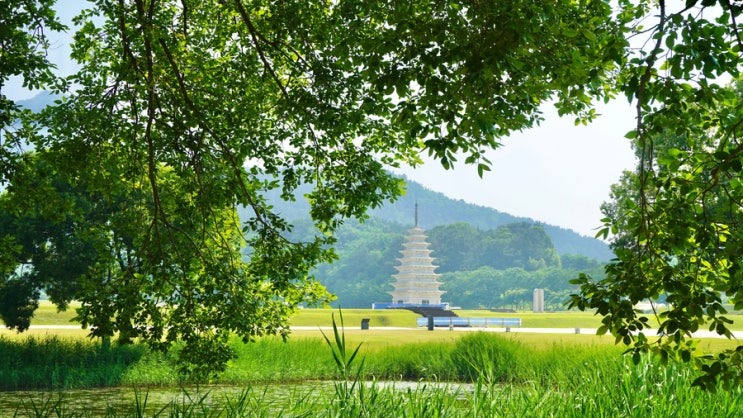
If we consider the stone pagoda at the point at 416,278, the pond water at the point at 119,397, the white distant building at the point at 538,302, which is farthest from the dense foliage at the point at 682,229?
the white distant building at the point at 538,302

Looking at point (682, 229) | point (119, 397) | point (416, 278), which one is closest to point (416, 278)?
point (416, 278)

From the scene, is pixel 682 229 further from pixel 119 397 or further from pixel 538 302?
pixel 538 302

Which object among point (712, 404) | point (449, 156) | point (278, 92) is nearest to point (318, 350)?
point (278, 92)

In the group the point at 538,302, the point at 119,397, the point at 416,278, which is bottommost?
the point at 119,397

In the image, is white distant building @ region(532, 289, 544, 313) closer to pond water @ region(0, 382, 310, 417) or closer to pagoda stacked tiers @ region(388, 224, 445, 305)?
pagoda stacked tiers @ region(388, 224, 445, 305)

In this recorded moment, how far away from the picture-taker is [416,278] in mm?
75938

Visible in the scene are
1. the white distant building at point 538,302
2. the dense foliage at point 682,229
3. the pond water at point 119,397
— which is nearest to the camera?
the dense foliage at point 682,229

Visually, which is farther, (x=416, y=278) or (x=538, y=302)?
(x=538, y=302)

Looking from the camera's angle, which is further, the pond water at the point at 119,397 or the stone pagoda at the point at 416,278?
the stone pagoda at the point at 416,278

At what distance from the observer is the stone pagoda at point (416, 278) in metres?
75.1

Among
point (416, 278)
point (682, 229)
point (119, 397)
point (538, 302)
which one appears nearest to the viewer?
point (682, 229)

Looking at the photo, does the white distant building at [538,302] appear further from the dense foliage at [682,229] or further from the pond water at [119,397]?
the dense foliage at [682,229]

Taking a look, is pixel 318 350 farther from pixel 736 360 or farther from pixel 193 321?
pixel 736 360

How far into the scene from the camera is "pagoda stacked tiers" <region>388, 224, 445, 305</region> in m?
75.1
